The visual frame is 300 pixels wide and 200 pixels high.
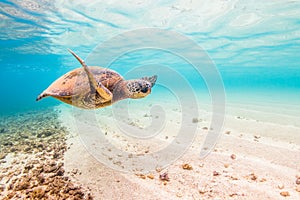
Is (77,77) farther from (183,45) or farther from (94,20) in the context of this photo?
(183,45)

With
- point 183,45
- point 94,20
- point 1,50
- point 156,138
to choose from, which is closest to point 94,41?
point 94,20

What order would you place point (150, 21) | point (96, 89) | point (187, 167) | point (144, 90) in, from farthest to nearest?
point (150, 21) < point (187, 167) < point (144, 90) < point (96, 89)

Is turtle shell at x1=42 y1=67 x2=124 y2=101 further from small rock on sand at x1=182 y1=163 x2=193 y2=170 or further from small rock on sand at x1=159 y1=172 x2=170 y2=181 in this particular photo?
small rock on sand at x1=182 y1=163 x2=193 y2=170

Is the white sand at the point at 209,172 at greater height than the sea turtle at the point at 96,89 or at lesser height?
lesser

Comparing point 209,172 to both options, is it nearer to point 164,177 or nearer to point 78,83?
point 164,177

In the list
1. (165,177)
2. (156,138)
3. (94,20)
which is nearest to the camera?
(165,177)

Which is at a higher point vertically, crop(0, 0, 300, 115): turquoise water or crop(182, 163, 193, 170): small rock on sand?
crop(0, 0, 300, 115): turquoise water

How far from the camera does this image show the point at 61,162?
15.3 feet

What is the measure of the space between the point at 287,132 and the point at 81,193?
8.29 m

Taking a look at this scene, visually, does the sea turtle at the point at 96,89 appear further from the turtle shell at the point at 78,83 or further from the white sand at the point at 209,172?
the white sand at the point at 209,172

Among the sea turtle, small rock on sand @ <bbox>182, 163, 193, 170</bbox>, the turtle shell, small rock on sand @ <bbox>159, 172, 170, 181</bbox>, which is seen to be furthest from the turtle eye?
small rock on sand @ <bbox>182, 163, 193, 170</bbox>

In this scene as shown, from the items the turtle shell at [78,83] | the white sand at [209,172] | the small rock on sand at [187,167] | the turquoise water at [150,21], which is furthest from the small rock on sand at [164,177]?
the turquoise water at [150,21]

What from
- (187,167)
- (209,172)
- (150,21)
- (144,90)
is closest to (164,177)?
(187,167)

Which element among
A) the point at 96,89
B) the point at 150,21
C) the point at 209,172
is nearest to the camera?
the point at 96,89
